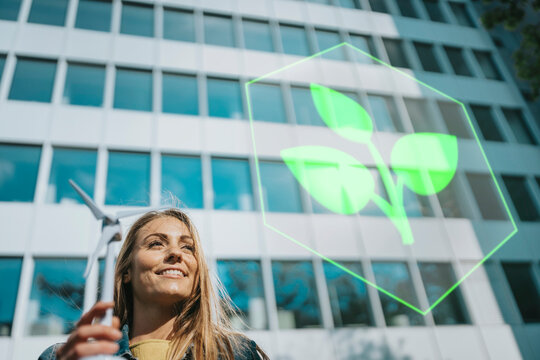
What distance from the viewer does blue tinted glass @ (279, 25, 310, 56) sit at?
18062 millimetres

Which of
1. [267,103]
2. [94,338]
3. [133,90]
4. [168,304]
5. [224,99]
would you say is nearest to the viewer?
[94,338]

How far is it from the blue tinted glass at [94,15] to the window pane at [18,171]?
228 inches

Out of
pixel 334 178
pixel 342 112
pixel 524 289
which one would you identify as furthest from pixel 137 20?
pixel 524 289

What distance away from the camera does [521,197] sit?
55.7ft

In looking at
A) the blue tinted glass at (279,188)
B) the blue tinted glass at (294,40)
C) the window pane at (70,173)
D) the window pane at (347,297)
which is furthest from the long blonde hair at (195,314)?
the blue tinted glass at (294,40)

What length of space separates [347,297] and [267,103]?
789 centimetres

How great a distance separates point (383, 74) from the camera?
1822 centimetres

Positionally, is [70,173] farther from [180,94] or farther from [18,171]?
[180,94]

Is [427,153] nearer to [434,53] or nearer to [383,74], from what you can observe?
[383,74]

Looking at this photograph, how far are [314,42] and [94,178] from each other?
36.9ft

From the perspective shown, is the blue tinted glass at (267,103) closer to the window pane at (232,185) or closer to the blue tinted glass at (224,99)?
the blue tinted glass at (224,99)

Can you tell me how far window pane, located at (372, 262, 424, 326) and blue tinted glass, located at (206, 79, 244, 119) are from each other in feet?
25.0

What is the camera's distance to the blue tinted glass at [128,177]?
13094mm

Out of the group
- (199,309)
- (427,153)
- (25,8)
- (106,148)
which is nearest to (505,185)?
(427,153)
